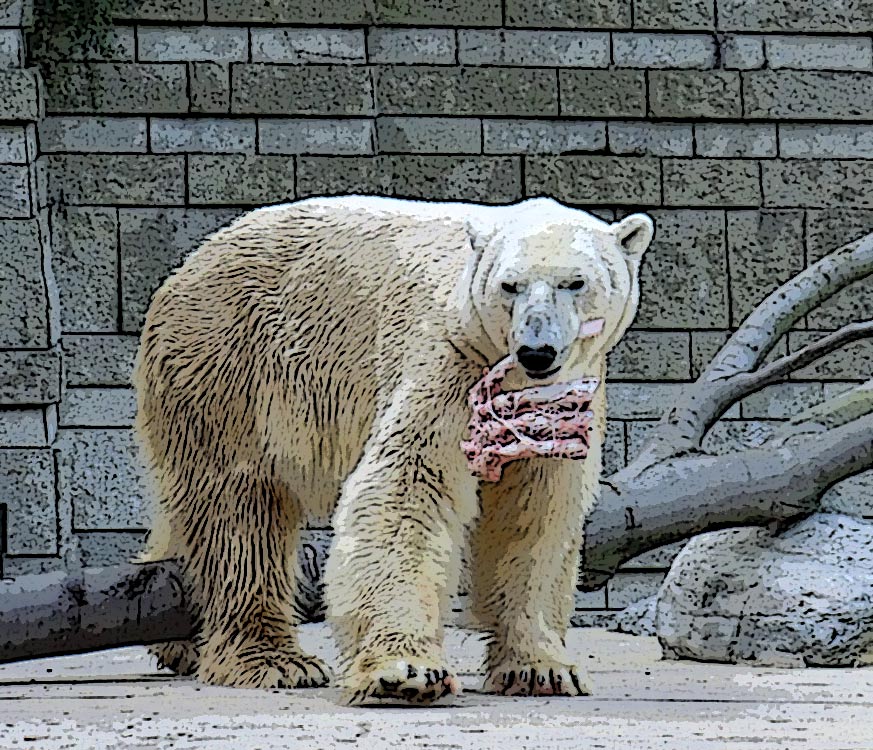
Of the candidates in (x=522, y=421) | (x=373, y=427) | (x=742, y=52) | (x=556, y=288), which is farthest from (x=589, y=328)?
(x=742, y=52)

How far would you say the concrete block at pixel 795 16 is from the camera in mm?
7793

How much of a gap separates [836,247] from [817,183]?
11.5 inches

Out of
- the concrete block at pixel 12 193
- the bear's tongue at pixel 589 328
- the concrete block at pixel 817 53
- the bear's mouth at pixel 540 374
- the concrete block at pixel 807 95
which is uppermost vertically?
the concrete block at pixel 817 53

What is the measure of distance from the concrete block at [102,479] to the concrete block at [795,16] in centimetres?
316

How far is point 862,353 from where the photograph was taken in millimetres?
7754

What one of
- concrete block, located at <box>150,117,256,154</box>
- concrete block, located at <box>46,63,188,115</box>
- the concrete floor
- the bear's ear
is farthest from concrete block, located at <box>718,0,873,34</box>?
the bear's ear

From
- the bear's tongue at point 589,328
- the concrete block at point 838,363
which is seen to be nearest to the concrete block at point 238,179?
the concrete block at point 838,363

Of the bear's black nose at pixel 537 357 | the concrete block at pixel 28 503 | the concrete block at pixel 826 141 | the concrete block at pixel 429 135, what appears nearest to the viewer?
the bear's black nose at pixel 537 357

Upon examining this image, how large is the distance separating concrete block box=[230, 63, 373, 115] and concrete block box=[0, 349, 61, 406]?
4.29 ft

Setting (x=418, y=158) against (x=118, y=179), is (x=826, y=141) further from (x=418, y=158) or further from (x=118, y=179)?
(x=118, y=179)

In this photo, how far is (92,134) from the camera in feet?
24.4

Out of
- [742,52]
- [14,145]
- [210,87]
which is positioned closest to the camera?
[14,145]

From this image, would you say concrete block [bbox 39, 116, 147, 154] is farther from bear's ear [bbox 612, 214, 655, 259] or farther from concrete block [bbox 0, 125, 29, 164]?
bear's ear [bbox 612, 214, 655, 259]

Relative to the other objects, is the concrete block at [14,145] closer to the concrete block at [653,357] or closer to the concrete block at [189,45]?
the concrete block at [189,45]
